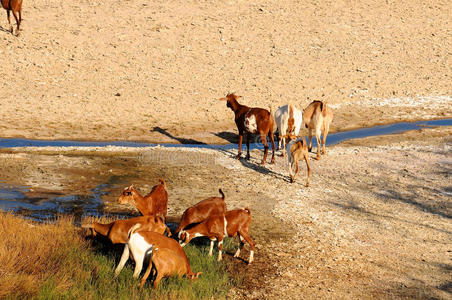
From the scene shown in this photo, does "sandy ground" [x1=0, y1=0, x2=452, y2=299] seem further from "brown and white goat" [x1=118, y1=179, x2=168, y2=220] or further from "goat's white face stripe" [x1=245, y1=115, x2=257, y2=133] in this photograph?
"brown and white goat" [x1=118, y1=179, x2=168, y2=220]

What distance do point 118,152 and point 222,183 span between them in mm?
5209

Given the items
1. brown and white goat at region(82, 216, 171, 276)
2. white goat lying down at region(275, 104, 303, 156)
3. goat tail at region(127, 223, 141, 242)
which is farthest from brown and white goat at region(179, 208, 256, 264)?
white goat lying down at region(275, 104, 303, 156)

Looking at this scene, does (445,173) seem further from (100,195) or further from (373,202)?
(100,195)

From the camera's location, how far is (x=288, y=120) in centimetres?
1962

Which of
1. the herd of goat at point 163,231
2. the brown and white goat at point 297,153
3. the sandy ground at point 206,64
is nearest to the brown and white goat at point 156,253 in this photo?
the herd of goat at point 163,231

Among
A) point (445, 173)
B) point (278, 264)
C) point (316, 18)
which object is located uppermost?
point (316, 18)

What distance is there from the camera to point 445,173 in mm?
17469

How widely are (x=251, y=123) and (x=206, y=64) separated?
1459cm

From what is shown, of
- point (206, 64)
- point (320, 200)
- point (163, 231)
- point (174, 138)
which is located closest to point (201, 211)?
point (163, 231)

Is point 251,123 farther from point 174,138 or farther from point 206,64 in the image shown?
point 206,64

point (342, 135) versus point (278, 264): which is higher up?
point (342, 135)

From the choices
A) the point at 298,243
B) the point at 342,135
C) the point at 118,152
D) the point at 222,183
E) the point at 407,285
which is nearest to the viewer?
the point at 407,285

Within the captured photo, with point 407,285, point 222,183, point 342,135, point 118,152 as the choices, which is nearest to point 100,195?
point 222,183

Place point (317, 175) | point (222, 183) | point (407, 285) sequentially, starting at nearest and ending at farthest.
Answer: point (407, 285), point (222, 183), point (317, 175)
